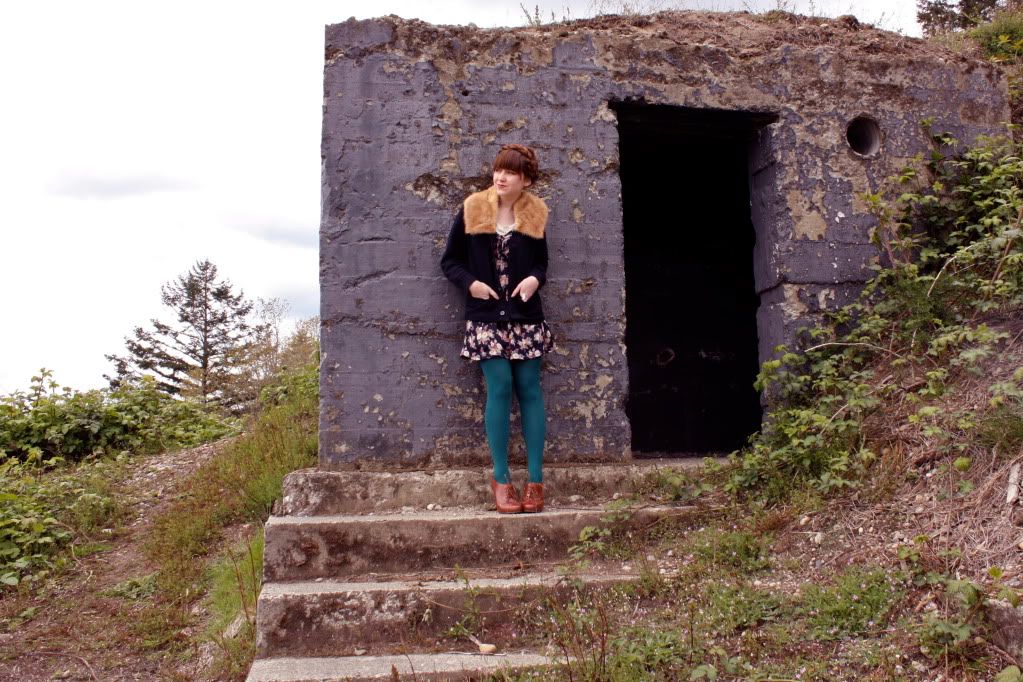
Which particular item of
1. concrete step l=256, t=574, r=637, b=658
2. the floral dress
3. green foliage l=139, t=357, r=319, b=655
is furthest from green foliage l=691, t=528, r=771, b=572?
green foliage l=139, t=357, r=319, b=655

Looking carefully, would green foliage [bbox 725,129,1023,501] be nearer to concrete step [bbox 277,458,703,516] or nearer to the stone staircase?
concrete step [bbox 277,458,703,516]

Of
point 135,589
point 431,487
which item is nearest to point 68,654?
point 135,589

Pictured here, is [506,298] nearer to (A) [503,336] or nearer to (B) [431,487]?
(A) [503,336]

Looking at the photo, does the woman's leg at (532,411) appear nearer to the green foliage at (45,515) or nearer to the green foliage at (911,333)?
the green foliage at (911,333)

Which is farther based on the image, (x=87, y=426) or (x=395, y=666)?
(x=87, y=426)

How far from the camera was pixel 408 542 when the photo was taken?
379 centimetres

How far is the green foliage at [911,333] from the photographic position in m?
4.00

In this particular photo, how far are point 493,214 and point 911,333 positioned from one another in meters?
2.43

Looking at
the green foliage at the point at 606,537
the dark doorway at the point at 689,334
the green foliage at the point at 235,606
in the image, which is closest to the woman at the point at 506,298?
the green foliage at the point at 606,537

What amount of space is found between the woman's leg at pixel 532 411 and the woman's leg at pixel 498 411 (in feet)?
0.26

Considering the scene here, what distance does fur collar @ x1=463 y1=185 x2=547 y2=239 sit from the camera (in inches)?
166

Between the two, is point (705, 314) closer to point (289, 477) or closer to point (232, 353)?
point (289, 477)

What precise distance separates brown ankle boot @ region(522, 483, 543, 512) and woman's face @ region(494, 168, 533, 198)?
1.51 meters

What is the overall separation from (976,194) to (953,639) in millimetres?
3268
